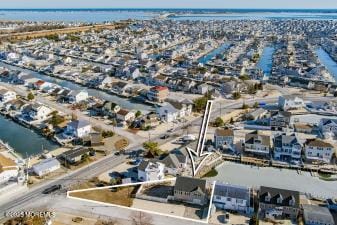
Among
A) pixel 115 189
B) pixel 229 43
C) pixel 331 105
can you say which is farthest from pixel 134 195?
pixel 229 43

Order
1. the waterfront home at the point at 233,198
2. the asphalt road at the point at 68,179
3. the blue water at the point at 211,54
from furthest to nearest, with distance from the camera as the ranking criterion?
the blue water at the point at 211,54, the asphalt road at the point at 68,179, the waterfront home at the point at 233,198

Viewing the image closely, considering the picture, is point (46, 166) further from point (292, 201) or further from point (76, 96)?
point (76, 96)

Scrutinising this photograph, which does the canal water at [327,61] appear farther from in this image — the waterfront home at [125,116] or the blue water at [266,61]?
the waterfront home at [125,116]

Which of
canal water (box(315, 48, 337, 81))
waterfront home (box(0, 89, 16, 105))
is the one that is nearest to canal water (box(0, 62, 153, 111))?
waterfront home (box(0, 89, 16, 105))

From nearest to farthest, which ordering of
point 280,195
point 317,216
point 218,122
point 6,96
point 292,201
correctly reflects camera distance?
point 317,216
point 292,201
point 280,195
point 218,122
point 6,96

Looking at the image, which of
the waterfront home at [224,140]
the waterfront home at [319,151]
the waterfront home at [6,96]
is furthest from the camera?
the waterfront home at [6,96]

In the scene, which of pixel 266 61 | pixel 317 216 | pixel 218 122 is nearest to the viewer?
pixel 317 216

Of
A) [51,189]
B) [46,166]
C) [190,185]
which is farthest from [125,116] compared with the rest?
[190,185]

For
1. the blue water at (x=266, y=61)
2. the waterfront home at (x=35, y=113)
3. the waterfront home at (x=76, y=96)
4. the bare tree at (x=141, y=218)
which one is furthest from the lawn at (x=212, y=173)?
the blue water at (x=266, y=61)
